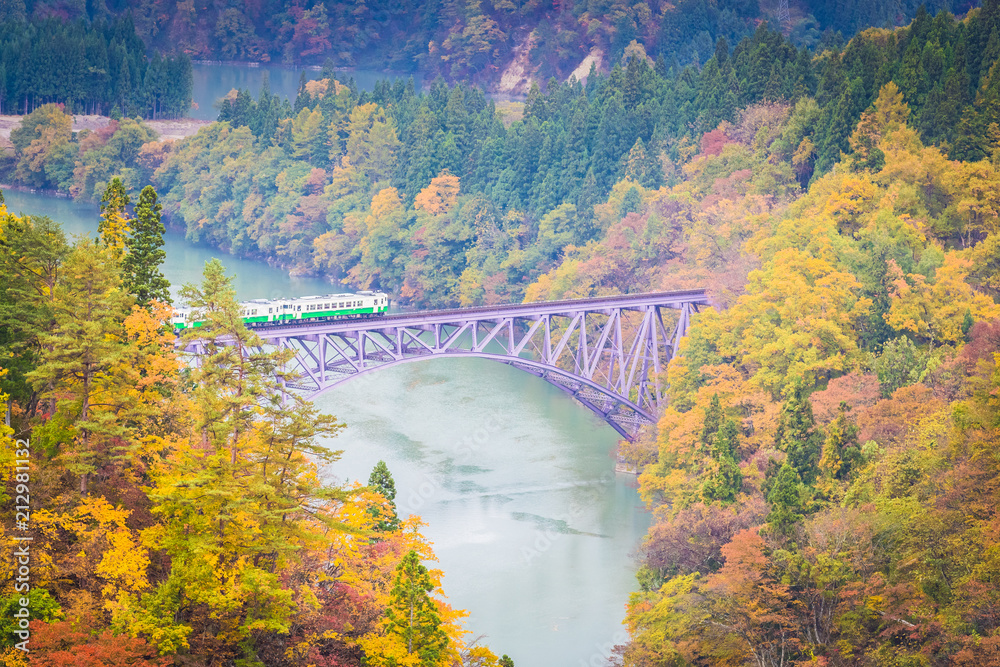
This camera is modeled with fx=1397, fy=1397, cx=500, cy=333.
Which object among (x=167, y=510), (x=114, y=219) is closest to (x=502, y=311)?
(x=114, y=219)

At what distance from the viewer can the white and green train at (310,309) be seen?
6850 centimetres

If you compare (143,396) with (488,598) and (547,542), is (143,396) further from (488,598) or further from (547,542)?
(547,542)

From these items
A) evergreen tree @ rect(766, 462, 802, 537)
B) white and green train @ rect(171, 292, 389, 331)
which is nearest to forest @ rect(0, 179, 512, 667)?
evergreen tree @ rect(766, 462, 802, 537)

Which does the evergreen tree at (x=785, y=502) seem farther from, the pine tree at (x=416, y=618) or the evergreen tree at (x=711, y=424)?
the pine tree at (x=416, y=618)

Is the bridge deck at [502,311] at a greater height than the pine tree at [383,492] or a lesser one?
greater

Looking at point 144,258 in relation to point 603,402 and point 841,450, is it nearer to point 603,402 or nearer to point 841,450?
point 841,450

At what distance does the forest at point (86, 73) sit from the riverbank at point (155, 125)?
1277 mm

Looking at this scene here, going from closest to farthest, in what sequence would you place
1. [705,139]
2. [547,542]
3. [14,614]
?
[14,614] → [547,542] → [705,139]

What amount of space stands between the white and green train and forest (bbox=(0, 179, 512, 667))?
20.0m

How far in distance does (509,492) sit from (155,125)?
3749 inches

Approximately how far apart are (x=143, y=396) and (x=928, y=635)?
1067 inches

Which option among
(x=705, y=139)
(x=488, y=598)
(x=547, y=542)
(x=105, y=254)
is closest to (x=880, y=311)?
(x=547, y=542)

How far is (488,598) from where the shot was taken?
6275cm

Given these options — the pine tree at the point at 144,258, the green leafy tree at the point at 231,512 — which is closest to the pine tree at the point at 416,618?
the green leafy tree at the point at 231,512
